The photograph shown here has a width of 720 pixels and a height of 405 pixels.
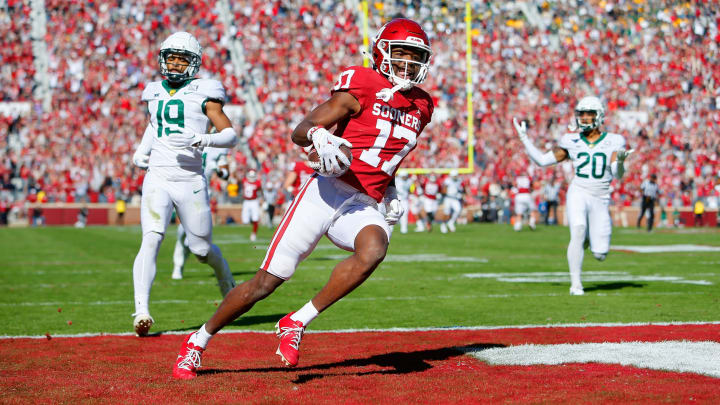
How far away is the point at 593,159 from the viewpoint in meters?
9.16

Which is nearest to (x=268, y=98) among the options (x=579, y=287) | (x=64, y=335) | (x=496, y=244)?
(x=496, y=244)

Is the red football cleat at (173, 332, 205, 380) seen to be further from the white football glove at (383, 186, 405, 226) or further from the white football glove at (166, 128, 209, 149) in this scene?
the white football glove at (166, 128, 209, 149)

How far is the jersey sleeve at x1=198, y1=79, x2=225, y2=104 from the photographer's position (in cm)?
638

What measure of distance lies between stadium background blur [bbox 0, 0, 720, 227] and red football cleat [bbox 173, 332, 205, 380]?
936 inches

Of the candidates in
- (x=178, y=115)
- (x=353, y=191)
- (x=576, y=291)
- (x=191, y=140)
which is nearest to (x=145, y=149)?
(x=178, y=115)

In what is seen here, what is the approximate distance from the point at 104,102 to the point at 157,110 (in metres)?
24.4

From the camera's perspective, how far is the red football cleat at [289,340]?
4.28m

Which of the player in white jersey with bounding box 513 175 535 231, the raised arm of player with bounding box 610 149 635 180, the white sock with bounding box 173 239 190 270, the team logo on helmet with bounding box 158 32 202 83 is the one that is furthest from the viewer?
the player in white jersey with bounding box 513 175 535 231

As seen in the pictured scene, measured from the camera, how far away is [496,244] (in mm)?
17891

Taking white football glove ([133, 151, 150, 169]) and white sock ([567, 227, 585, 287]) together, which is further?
white sock ([567, 227, 585, 287])

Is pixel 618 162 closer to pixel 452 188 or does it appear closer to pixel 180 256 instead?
pixel 180 256

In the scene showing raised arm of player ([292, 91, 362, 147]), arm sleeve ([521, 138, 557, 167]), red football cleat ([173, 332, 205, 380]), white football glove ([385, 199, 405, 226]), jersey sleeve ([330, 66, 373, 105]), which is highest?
jersey sleeve ([330, 66, 373, 105])

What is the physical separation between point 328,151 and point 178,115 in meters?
2.56

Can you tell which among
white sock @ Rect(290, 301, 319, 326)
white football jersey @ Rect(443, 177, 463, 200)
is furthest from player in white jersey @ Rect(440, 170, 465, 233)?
white sock @ Rect(290, 301, 319, 326)
